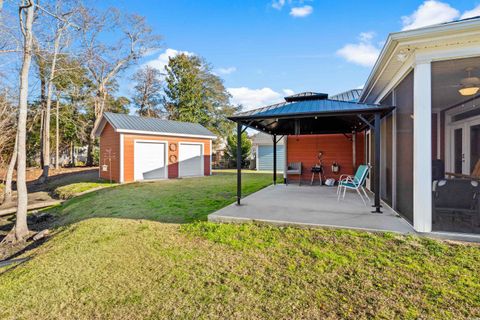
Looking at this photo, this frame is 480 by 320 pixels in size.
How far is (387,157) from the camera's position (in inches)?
211

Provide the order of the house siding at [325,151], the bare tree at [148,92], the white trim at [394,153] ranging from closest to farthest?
the white trim at [394,153] → the house siding at [325,151] → the bare tree at [148,92]

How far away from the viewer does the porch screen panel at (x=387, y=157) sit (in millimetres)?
5094

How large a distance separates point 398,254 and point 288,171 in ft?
21.1

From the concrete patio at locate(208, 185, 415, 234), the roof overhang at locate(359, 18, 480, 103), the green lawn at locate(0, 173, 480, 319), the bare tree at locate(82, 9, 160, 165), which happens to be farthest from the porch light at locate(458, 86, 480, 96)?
the bare tree at locate(82, 9, 160, 165)

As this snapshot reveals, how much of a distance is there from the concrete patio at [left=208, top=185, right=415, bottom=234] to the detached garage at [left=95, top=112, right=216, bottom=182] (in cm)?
786

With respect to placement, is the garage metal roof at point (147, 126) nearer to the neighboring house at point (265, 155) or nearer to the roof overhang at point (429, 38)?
the neighboring house at point (265, 155)

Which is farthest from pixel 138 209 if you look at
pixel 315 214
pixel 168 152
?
pixel 168 152

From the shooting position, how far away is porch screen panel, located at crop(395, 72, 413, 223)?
3869 millimetres

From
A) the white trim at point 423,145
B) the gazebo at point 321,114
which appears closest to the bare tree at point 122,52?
the gazebo at point 321,114

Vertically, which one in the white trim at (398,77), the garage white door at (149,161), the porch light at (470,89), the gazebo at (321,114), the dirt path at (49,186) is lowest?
the dirt path at (49,186)

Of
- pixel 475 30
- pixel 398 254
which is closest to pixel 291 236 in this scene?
pixel 398 254

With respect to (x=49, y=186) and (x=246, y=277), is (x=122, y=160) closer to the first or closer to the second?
(x=49, y=186)

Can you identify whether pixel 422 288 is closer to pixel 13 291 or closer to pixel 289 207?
pixel 289 207

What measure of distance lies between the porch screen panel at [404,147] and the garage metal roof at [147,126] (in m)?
10.5
